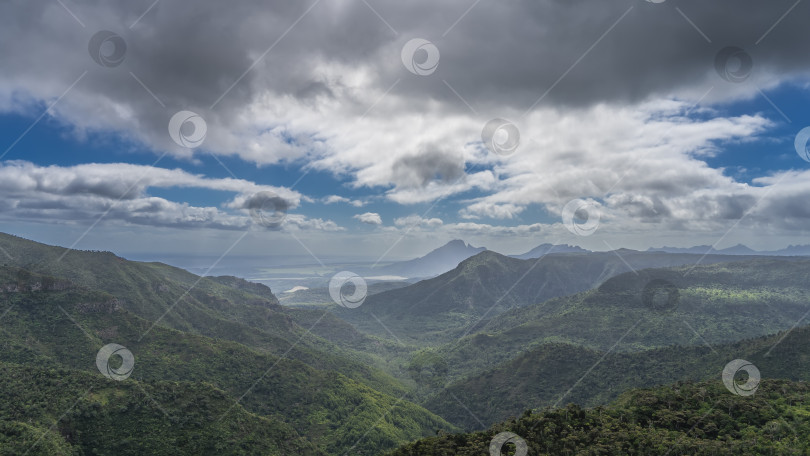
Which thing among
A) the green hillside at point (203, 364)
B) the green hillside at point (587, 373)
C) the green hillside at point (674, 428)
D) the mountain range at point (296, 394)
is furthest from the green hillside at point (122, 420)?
the green hillside at point (587, 373)

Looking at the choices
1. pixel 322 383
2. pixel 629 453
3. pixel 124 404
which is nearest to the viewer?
pixel 629 453

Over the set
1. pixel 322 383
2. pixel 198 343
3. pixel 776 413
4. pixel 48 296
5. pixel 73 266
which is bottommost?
pixel 322 383

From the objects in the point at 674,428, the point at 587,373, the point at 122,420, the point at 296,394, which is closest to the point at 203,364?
the point at 296,394

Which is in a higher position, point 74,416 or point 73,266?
point 73,266

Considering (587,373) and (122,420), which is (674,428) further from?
(587,373)

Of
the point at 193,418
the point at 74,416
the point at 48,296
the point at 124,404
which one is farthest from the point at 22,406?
the point at 48,296

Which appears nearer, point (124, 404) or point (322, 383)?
point (124, 404)

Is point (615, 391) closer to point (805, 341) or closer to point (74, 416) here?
point (805, 341)

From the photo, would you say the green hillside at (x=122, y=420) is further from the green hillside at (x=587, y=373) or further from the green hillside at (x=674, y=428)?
the green hillside at (x=587, y=373)

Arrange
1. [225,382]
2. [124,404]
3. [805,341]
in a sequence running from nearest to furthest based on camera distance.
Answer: [124,404], [805,341], [225,382]
